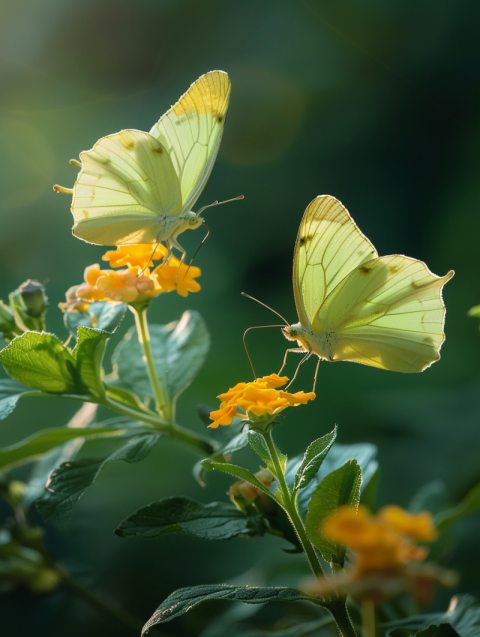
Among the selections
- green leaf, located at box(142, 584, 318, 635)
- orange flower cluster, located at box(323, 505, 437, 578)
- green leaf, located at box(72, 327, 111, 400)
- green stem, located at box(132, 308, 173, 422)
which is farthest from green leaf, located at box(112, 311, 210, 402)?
orange flower cluster, located at box(323, 505, 437, 578)

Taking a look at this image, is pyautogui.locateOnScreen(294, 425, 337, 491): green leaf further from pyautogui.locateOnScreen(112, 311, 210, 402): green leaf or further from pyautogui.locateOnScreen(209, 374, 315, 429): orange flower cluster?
pyautogui.locateOnScreen(112, 311, 210, 402): green leaf

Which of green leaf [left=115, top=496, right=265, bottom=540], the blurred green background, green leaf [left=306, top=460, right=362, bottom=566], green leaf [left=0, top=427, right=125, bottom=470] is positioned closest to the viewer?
green leaf [left=306, top=460, right=362, bottom=566]

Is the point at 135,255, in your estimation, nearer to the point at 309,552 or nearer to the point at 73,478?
the point at 73,478

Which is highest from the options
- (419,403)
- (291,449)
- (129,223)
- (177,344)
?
(129,223)

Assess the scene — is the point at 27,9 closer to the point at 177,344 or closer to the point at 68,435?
the point at 177,344

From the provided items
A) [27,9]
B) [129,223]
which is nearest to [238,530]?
[129,223]

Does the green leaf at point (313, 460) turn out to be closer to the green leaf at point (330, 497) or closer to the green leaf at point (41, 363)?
the green leaf at point (330, 497)

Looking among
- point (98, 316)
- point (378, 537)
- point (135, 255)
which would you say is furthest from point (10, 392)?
point (378, 537)

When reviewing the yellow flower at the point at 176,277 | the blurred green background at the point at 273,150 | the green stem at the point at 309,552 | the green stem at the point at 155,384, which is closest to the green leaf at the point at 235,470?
the green stem at the point at 309,552
